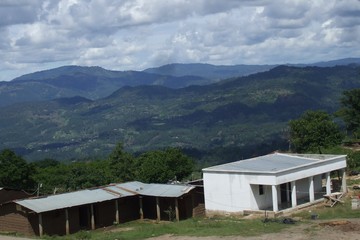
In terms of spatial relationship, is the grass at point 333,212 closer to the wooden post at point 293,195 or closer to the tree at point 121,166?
the wooden post at point 293,195

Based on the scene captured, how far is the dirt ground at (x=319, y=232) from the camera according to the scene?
29297 millimetres

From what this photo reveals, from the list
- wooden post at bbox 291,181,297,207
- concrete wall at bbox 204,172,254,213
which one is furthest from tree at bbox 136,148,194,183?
wooden post at bbox 291,181,297,207

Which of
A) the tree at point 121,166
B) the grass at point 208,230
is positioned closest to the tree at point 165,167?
the tree at point 121,166

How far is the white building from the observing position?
138 feet

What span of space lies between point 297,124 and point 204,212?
3568 cm

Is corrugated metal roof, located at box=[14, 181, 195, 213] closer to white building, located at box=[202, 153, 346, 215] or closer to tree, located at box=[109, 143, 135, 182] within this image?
white building, located at box=[202, 153, 346, 215]

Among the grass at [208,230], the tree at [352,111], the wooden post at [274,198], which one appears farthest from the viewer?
the tree at [352,111]

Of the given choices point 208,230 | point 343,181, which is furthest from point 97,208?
point 343,181

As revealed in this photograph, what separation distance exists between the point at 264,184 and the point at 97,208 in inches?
500

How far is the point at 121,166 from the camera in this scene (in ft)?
240

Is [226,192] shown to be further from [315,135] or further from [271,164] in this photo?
[315,135]

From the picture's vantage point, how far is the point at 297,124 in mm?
77812

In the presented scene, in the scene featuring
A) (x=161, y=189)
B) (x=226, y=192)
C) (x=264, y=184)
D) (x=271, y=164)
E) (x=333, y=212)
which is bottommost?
(x=333, y=212)

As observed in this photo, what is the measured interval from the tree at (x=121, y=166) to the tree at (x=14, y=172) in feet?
34.6
